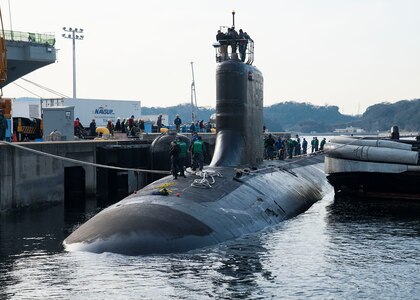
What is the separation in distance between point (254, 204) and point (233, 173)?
99.6 inches

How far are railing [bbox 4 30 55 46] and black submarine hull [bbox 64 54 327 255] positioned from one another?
92.0 feet

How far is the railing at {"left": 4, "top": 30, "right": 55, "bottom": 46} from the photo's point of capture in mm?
53125

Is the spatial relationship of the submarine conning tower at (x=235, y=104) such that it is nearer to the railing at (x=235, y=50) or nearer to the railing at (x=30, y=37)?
the railing at (x=235, y=50)

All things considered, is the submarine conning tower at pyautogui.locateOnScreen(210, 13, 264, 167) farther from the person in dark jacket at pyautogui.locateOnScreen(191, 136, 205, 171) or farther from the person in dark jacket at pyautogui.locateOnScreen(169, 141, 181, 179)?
the person in dark jacket at pyautogui.locateOnScreen(169, 141, 181, 179)

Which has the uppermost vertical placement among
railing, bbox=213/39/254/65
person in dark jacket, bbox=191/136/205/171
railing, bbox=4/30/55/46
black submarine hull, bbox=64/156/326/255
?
railing, bbox=4/30/55/46

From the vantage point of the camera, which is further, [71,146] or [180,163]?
[71,146]

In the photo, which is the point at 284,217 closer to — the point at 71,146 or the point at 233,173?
the point at 233,173

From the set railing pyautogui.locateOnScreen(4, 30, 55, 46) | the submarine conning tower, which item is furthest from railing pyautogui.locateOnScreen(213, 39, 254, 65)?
railing pyautogui.locateOnScreen(4, 30, 55, 46)

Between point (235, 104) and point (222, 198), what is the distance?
6.03m

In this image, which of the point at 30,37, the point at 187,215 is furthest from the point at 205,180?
the point at 30,37

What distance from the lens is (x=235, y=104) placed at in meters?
27.8

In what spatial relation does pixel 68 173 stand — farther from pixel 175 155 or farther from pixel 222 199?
pixel 222 199

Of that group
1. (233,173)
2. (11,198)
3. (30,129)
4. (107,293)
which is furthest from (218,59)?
(30,129)

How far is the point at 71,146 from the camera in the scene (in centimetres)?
3544
